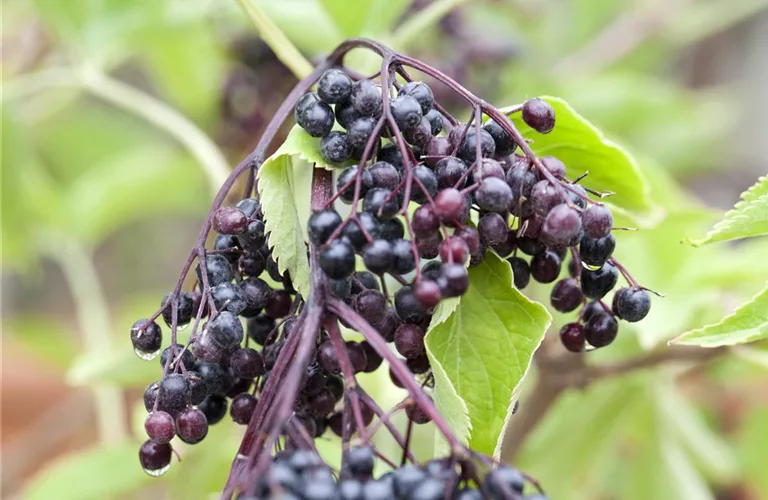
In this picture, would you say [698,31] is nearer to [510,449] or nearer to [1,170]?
[510,449]

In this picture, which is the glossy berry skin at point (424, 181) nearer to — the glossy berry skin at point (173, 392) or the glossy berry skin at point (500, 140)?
the glossy berry skin at point (500, 140)

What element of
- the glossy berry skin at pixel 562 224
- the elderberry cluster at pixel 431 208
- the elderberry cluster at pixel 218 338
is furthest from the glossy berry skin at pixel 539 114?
the elderberry cluster at pixel 218 338

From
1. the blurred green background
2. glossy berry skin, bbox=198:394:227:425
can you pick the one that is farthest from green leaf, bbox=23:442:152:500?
glossy berry skin, bbox=198:394:227:425

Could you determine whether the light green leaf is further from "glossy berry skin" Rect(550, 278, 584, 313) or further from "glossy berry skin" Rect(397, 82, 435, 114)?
"glossy berry skin" Rect(550, 278, 584, 313)

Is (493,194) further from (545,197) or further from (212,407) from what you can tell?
(212,407)

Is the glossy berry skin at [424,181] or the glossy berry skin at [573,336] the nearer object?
the glossy berry skin at [424,181]

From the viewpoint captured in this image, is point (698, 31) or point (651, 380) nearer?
point (651, 380)

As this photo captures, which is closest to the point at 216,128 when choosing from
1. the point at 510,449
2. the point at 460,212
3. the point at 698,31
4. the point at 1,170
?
the point at 1,170
